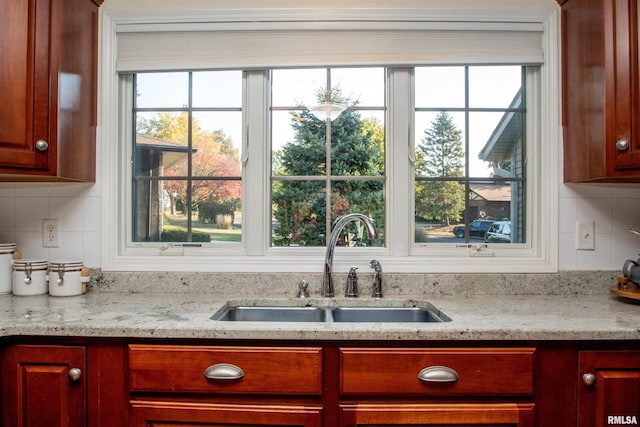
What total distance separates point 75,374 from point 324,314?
2.82 feet

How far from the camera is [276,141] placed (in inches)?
72.3

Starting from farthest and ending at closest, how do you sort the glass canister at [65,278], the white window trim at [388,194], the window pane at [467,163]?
the window pane at [467,163] < the white window trim at [388,194] < the glass canister at [65,278]

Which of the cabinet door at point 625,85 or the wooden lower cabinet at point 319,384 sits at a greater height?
the cabinet door at point 625,85

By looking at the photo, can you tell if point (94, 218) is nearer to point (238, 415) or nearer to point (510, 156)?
point (238, 415)

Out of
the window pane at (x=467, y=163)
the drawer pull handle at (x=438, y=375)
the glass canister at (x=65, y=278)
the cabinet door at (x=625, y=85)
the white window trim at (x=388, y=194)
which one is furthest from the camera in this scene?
the window pane at (x=467, y=163)

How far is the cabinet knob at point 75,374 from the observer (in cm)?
122

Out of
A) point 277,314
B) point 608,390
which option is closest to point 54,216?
point 277,314

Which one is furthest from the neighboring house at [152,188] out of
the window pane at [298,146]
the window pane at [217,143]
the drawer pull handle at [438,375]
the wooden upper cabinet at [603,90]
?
the wooden upper cabinet at [603,90]

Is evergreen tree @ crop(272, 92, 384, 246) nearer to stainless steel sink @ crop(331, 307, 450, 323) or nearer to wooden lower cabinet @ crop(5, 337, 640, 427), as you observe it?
stainless steel sink @ crop(331, 307, 450, 323)

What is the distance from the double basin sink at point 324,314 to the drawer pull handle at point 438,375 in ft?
1.37

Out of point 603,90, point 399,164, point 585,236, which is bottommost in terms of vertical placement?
point 585,236

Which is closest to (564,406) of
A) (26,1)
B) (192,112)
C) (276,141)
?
(276,141)

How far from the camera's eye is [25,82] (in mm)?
1438

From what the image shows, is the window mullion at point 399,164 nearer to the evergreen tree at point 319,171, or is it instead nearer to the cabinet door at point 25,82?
the evergreen tree at point 319,171
